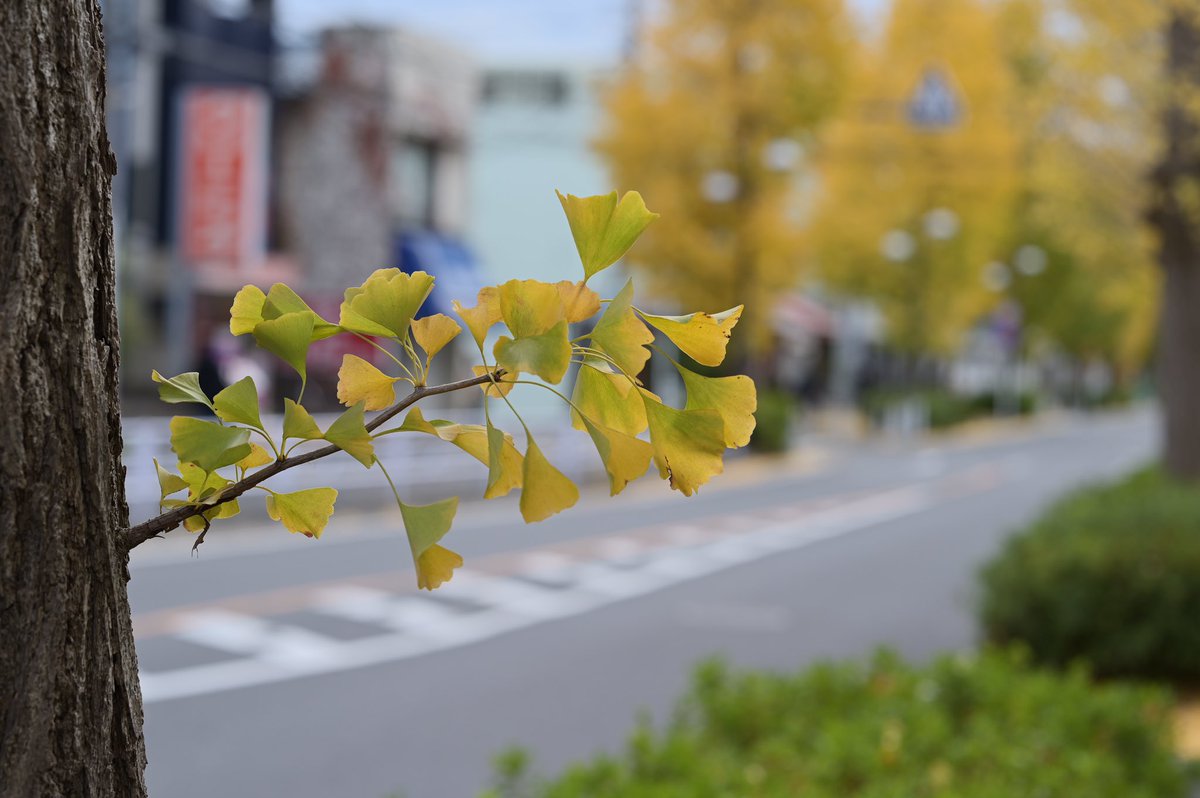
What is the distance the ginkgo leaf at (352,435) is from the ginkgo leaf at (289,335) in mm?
31

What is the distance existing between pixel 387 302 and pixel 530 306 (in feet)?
0.26

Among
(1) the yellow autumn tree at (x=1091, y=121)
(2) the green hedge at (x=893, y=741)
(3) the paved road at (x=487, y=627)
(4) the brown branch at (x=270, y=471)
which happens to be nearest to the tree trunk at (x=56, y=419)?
(4) the brown branch at (x=270, y=471)

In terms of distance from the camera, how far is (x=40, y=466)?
2.30 ft

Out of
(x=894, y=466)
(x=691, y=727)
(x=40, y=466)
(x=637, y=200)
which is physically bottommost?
(x=894, y=466)

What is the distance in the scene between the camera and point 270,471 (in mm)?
728

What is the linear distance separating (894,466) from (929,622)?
48.1 ft

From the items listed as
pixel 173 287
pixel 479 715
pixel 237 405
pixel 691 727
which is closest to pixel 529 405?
pixel 173 287

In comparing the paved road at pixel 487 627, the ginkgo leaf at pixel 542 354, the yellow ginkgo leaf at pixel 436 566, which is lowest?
the paved road at pixel 487 627

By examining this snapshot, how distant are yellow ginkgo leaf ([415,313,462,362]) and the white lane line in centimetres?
653

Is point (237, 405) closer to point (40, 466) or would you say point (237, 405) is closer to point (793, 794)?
point (40, 466)

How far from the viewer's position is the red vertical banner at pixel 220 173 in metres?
16.3

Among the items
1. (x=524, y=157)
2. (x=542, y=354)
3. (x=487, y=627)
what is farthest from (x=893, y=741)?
(x=524, y=157)

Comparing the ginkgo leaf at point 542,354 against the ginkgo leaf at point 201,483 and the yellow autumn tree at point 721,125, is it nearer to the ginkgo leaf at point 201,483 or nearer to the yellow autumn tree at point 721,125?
the ginkgo leaf at point 201,483

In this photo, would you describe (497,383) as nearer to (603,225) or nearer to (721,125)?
(603,225)
